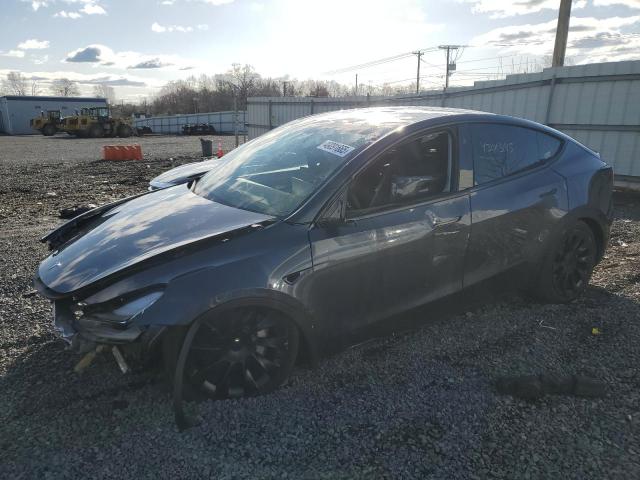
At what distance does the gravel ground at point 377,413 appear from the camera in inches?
88.5

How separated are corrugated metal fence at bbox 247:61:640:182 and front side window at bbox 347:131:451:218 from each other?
710 cm

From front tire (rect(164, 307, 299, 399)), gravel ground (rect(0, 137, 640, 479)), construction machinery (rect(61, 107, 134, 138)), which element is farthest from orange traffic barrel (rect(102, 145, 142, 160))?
construction machinery (rect(61, 107, 134, 138))

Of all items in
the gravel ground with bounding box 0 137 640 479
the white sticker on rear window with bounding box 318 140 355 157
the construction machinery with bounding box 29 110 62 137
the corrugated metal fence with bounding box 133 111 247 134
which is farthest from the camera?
the corrugated metal fence with bounding box 133 111 247 134

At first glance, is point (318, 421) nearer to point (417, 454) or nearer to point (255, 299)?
point (417, 454)

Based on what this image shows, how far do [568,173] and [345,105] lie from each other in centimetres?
1183

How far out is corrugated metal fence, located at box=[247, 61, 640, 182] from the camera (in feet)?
27.7

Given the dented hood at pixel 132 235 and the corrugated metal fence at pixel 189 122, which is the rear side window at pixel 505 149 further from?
the corrugated metal fence at pixel 189 122

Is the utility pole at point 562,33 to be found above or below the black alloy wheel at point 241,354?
above

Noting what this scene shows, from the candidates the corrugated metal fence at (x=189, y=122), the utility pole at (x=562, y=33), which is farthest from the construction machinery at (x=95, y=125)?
the utility pole at (x=562, y=33)

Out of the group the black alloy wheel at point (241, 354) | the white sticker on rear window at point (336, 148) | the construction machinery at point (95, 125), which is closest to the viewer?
the black alloy wheel at point (241, 354)

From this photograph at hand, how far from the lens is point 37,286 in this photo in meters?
2.69

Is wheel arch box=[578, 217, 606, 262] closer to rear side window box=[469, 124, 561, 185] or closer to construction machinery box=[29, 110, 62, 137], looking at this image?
rear side window box=[469, 124, 561, 185]

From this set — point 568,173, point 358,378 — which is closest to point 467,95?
point 568,173

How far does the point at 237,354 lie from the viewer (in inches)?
101
